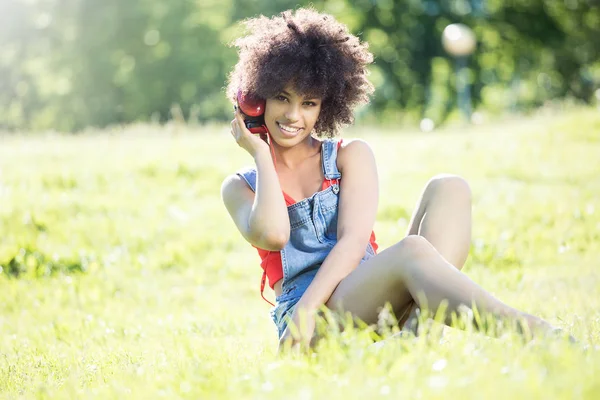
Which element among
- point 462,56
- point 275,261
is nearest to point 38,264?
point 275,261

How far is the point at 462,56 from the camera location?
3331cm

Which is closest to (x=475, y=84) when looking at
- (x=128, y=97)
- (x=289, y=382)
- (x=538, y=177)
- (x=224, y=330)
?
(x=128, y=97)

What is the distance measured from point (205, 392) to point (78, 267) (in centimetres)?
506

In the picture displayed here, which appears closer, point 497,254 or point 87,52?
point 497,254

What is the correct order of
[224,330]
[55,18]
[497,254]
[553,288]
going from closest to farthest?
[224,330] → [553,288] → [497,254] → [55,18]

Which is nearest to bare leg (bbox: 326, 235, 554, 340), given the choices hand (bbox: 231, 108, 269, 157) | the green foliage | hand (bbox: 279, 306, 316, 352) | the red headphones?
hand (bbox: 279, 306, 316, 352)

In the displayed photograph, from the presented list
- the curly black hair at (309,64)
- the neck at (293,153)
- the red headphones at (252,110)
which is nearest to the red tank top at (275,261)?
the neck at (293,153)

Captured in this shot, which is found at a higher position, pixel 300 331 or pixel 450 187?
pixel 450 187

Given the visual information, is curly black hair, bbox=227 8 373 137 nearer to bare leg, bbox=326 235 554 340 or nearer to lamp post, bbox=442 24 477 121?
bare leg, bbox=326 235 554 340

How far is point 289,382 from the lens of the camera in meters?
2.71

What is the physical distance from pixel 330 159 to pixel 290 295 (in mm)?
729

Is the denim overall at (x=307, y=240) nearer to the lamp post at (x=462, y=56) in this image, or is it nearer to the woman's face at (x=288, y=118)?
the woman's face at (x=288, y=118)

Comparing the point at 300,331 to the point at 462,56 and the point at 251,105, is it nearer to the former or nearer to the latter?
the point at 251,105

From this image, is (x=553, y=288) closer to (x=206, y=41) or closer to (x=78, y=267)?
(x=78, y=267)
